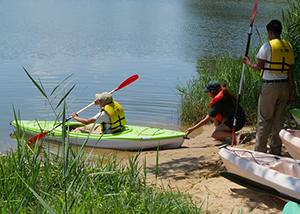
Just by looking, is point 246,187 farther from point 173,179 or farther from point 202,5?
point 202,5

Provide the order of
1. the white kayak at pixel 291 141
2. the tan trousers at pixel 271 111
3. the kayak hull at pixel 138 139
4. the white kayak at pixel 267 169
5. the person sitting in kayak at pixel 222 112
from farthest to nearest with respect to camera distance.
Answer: the kayak hull at pixel 138 139, the person sitting in kayak at pixel 222 112, the tan trousers at pixel 271 111, the white kayak at pixel 291 141, the white kayak at pixel 267 169

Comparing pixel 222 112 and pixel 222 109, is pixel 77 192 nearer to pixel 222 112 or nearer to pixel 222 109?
pixel 222 109

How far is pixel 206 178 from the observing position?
177 inches

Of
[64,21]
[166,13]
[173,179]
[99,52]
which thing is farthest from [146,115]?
[166,13]

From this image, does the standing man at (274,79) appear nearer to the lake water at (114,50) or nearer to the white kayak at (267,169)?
the white kayak at (267,169)

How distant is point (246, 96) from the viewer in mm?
6793

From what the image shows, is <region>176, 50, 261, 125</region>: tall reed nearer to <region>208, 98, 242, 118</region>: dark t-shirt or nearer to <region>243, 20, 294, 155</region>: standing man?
<region>208, 98, 242, 118</region>: dark t-shirt

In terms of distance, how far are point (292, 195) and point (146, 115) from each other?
19.1ft

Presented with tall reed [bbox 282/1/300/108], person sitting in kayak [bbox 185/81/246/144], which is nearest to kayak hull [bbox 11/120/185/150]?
person sitting in kayak [bbox 185/81/246/144]

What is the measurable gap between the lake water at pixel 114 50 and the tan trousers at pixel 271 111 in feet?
8.58

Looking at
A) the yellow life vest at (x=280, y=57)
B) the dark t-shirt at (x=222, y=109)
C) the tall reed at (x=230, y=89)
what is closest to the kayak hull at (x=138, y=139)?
the dark t-shirt at (x=222, y=109)

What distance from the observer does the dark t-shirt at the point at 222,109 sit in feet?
19.5

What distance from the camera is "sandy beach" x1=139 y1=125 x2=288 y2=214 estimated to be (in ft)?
11.8

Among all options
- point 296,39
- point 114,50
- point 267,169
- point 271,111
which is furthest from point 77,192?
point 114,50
